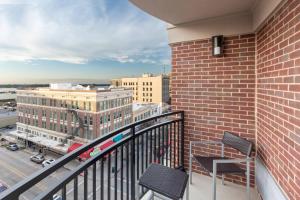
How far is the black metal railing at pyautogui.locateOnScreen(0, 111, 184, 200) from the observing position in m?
0.80

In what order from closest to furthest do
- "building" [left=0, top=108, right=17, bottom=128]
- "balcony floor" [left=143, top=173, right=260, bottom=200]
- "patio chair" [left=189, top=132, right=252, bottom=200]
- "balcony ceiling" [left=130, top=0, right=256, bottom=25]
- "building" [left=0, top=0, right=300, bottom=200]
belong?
1. "building" [left=0, top=0, right=300, bottom=200]
2. "patio chair" [left=189, top=132, right=252, bottom=200]
3. "balcony ceiling" [left=130, top=0, right=256, bottom=25]
4. "balcony floor" [left=143, top=173, right=260, bottom=200]
5. "building" [left=0, top=108, right=17, bottom=128]

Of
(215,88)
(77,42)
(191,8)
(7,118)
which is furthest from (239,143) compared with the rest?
(77,42)

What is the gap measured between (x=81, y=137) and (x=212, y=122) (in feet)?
28.9

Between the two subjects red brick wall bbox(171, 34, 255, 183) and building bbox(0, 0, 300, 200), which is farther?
red brick wall bbox(171, 34, 255, 183)

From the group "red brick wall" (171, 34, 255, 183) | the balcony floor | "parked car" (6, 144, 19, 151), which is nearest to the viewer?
the balcony floor

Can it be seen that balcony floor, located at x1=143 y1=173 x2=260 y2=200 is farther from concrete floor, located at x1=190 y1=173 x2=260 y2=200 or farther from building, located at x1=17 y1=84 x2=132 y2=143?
building, located at x1=17 y1=84 x2=132 y2=143

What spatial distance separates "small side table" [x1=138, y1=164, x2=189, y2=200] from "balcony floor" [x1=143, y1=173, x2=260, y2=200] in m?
0.69

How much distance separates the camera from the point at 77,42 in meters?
12.8

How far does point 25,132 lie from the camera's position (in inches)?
378

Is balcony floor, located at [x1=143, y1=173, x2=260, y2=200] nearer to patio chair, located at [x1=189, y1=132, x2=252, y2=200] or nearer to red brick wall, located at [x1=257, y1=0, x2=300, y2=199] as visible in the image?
patio chair, located at [x1=189, y1=132, x2=252, y2=200]

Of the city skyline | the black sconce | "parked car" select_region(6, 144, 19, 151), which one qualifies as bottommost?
"parked car" select_region(6, 144, 19, 151)

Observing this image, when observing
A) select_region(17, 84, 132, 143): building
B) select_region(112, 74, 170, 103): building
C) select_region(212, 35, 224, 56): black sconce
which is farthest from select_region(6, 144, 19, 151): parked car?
select_region(212, 35, 224, 56): black sconce

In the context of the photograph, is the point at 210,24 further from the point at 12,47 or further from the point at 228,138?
the point at 12,47

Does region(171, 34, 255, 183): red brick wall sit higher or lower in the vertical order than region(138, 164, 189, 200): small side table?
higher
